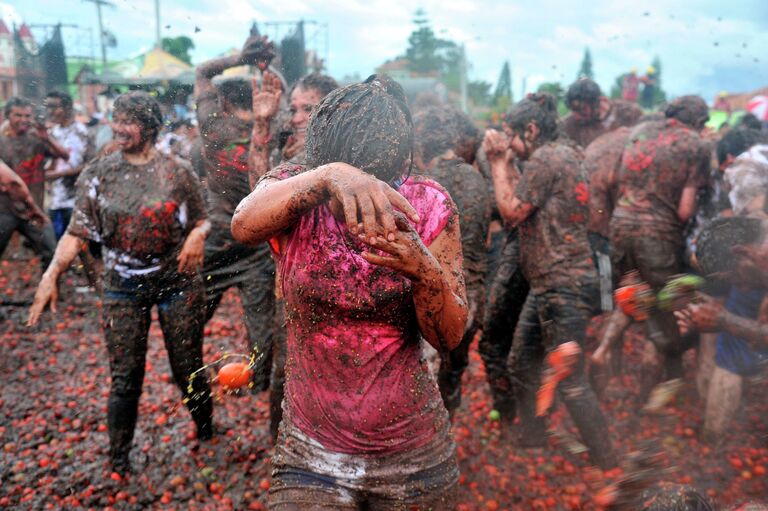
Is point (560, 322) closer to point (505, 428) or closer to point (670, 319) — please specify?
point (505, 428)

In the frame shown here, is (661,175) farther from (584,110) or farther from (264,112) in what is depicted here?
(264,112)

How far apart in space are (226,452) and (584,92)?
5319mm

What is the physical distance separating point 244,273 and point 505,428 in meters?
2.59

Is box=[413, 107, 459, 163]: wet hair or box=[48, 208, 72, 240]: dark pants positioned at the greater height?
box=[413, 107, 459, 163]: wet hair

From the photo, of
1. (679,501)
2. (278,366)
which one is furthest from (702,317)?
(278,366)

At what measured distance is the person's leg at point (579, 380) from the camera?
14.1 ft

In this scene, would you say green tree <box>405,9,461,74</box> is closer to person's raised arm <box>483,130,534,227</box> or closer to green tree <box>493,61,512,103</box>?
green tree <box>493,61,512,103</box>

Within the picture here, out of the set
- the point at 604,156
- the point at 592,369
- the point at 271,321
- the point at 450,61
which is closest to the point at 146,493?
the point at 271,321

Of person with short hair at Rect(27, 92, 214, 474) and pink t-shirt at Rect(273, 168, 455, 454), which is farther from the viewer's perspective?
person with short hair at Rect(27, 92, 214, 474)

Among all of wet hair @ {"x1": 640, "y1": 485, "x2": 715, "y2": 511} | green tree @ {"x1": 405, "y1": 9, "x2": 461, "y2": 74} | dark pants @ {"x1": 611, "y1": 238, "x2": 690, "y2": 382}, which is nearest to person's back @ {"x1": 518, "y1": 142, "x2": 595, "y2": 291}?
dark pants @ {"x1": 611, "y1": 238, "x2": 690, "y2": 382}

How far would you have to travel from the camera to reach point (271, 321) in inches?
206

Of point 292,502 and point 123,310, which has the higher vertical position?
point 292,502

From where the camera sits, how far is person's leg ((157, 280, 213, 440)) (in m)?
4.33

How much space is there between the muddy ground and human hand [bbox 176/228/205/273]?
59.5 inches
